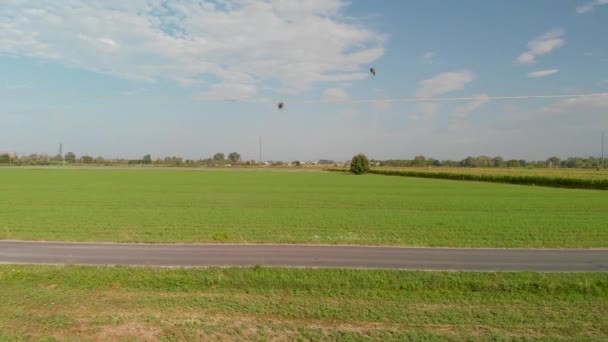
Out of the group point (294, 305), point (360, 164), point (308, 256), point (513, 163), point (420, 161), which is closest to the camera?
point (294, 305)

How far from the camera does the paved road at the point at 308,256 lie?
41.7ft

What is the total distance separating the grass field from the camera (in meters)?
7.92

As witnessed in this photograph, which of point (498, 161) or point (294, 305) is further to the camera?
point (498, 161)

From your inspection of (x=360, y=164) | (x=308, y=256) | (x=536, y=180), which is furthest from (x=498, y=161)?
(x=308, y=256)

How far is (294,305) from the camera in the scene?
9.35 metres

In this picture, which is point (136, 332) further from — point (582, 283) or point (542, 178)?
point (542, 178)

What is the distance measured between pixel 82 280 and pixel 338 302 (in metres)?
6.88

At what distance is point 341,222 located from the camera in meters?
23.3

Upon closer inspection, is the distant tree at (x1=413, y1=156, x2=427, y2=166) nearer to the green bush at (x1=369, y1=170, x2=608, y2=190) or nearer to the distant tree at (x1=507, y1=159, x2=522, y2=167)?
the distant tree at (x1=507, y1=159, x2=522, y2=167)

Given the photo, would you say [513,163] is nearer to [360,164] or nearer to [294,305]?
[360,164]

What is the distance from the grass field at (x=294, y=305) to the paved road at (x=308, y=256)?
1129mm

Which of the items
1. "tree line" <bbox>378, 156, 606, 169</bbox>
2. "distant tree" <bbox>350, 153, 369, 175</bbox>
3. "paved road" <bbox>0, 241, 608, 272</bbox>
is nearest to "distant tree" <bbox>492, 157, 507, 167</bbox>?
"tree line" <bbox>378, 156, 606, 169</bbox>

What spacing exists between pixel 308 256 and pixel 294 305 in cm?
448

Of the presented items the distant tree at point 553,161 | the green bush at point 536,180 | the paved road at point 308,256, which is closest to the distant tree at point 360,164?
the green bush at point 536,180
